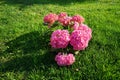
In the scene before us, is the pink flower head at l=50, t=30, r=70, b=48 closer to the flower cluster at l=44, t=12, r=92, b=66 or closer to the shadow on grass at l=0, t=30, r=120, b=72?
the flower cluster at l=44, t=12, r=92, b=66

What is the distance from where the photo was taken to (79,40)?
5.51m

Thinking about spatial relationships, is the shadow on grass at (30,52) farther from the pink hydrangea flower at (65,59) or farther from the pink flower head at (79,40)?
the pink flower head at (79,40)

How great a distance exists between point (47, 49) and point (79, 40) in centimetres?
94

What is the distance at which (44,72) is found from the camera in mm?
5426

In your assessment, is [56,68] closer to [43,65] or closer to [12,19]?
[43,65]

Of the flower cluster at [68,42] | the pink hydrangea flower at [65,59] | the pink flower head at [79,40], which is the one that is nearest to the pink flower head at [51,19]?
the flower cluster at [68,42]

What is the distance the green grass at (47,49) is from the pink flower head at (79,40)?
0.89ft

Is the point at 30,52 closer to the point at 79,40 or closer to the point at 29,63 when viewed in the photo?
the point at 29,63

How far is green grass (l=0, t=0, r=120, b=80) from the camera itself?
5.35 m

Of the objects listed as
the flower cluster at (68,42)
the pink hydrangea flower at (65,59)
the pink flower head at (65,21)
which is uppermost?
the pink flower head at (65,21)

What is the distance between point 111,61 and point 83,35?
76cm

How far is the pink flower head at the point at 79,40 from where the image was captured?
18.0ft

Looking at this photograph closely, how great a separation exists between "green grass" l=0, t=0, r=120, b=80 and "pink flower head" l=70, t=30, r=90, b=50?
272 mm

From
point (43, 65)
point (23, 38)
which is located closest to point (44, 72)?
point (43, 65)
